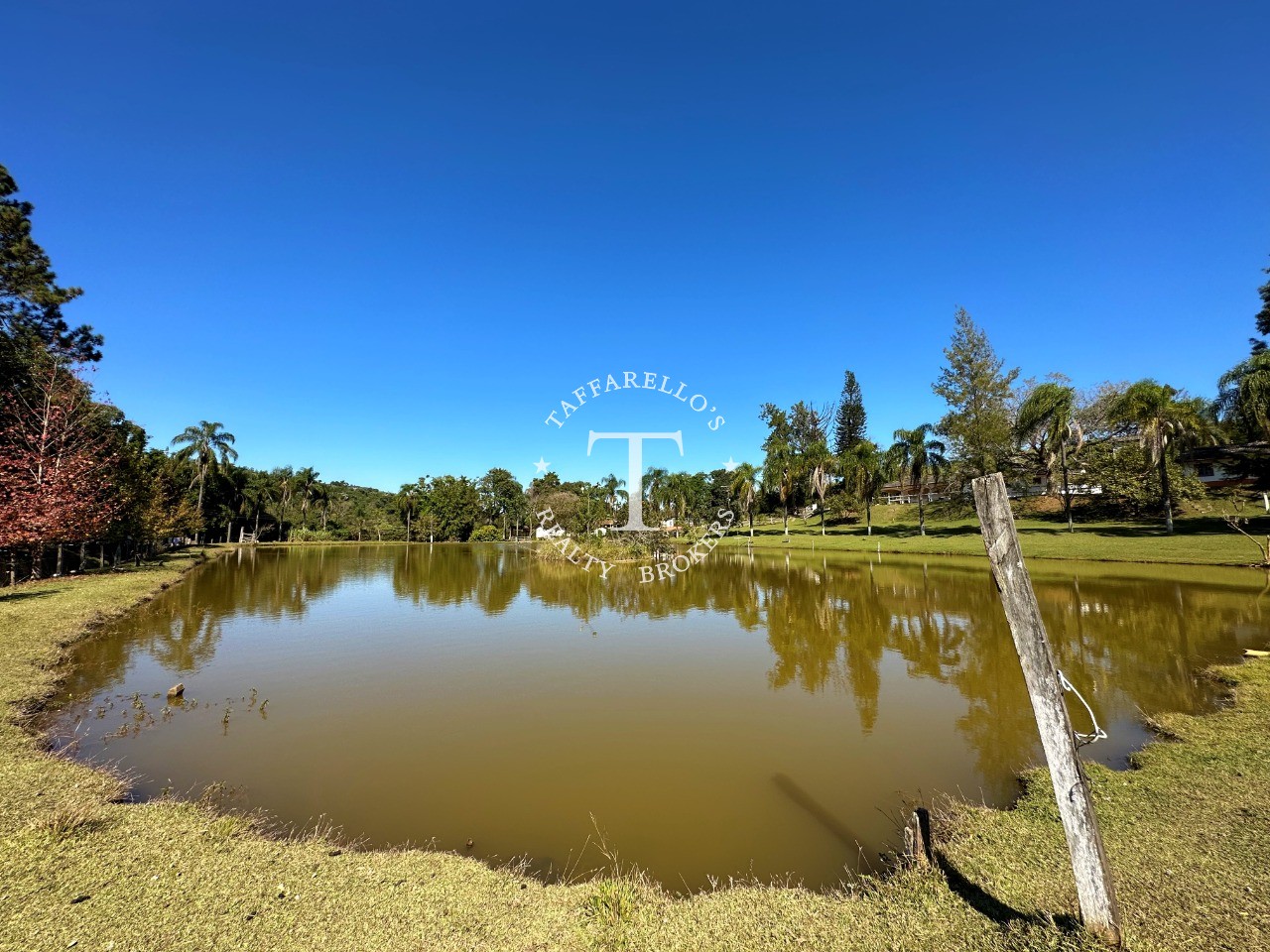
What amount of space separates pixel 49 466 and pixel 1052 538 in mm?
42239

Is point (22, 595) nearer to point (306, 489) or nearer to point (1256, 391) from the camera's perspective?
point (1256, 391)

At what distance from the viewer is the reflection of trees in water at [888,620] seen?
24.5 ft

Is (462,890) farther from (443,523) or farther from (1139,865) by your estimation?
→ (443,523)

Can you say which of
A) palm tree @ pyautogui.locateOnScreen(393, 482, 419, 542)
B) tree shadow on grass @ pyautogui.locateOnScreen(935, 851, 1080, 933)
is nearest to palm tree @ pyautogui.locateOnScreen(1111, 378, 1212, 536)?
tree shadow on grass @ pyautogui.locateOnScreen(935, 851, 1080, 933)

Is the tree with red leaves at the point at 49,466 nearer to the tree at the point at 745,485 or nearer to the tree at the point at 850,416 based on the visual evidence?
the tree at the point at 745,485

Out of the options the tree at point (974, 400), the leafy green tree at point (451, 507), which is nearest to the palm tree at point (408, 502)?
the leafy green tree at point (451, 507)

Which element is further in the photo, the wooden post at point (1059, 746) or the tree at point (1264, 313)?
the tree at point (1264, 313)

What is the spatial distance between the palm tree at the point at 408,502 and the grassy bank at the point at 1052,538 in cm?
4251

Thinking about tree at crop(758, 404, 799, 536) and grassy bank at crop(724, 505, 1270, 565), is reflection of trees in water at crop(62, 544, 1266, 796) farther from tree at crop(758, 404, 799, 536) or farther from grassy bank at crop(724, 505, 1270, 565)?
tree at crop(758, 404, 799, 536)

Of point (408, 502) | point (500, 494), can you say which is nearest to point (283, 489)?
point (408, 502)

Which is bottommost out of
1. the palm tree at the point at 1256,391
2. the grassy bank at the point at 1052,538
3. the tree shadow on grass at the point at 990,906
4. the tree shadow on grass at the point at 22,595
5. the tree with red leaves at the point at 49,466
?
the tree shadow on grass at the point at 990,906

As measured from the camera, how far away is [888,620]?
12734 millimetres

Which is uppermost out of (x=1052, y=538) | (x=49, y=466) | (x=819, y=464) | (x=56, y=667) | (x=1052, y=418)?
(x=1052, y=418)

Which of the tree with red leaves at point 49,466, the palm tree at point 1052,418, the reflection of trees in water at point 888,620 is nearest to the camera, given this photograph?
the reflection of trees in water at point 888,620
